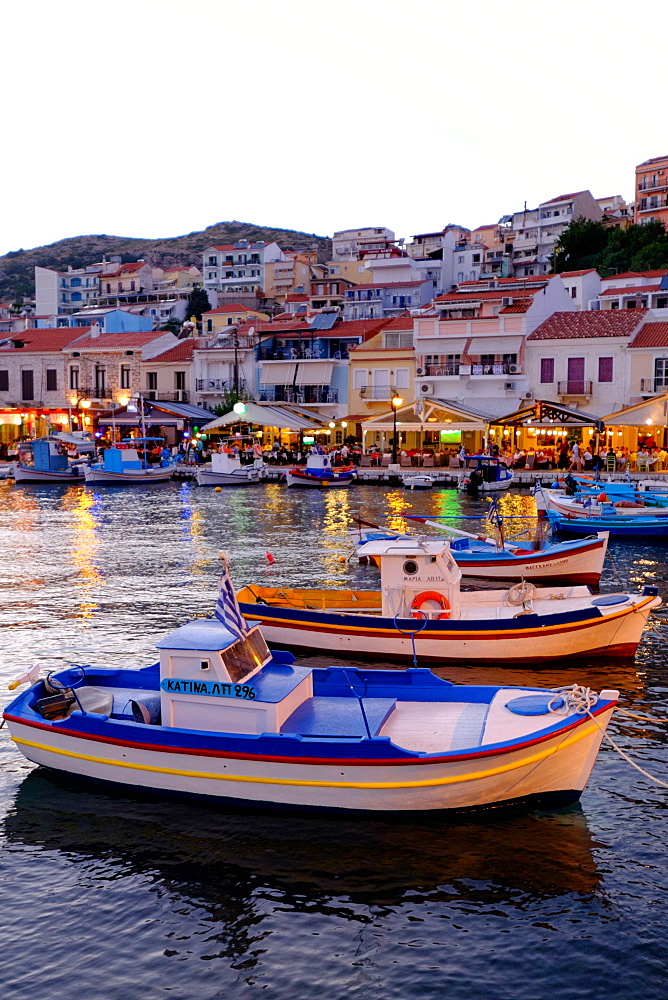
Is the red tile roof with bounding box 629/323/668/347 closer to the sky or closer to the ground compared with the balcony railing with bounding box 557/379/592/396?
closer to the sky

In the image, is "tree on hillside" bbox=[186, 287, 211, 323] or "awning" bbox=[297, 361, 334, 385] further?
"tree on hillside" bbox=[186, 287, 211, 323]

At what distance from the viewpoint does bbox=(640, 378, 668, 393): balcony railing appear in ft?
180

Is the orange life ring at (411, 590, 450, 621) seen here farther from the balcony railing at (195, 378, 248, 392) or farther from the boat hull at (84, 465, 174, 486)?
the balcony railing at (195, 378, 248, 392)

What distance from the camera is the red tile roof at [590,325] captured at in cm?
5581

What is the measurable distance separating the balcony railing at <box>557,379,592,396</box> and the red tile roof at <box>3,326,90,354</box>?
40.8 meters

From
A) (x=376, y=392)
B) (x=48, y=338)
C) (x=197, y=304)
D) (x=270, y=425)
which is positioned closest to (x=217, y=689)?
(x=270, y=425)

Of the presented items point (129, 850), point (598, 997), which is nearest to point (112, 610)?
point (129, 850)

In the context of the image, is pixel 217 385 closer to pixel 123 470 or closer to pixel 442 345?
pixel 123 470

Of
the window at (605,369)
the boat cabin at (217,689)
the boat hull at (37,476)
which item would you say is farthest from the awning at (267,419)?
Result: the boat cabin at (217,689)

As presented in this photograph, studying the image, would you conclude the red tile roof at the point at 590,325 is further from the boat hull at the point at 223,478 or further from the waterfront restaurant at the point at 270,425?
the boat hull at the point at 223,478

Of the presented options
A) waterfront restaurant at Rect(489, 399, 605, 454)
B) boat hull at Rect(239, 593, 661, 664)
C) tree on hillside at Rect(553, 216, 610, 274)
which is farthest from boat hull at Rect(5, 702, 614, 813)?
tree on hillside at Rect(553, 216, 610, 274)

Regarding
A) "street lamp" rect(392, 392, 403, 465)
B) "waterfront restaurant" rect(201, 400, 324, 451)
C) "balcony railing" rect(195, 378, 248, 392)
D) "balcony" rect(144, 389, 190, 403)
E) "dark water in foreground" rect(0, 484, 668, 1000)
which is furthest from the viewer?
"balcony" rect(144, 389, 190, 403)

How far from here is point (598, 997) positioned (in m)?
8.14

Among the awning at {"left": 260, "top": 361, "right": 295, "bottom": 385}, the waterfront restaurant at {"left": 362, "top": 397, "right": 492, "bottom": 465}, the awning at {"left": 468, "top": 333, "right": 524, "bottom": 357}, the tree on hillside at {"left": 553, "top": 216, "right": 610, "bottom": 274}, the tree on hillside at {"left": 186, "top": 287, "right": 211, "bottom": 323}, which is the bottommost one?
the waterfront restaurant at {"left": 362, "top": 397, "right": 492, "bottom": 465}
